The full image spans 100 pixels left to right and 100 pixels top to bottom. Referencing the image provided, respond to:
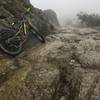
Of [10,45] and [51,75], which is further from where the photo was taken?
[10,45]

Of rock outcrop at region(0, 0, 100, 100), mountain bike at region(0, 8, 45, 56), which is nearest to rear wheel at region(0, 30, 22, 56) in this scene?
mountain bike at region(0, 8, 45, 56)

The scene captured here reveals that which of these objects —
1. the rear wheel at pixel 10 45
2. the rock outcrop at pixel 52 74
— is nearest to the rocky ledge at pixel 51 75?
the rock outcrop at pixel 52 74

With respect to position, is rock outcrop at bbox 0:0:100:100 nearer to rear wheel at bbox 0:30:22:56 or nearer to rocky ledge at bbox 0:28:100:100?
rocky ledge at bbox 0:28:100:100

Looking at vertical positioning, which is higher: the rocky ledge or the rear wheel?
the rear wheel

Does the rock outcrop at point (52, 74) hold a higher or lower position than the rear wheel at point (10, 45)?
lower

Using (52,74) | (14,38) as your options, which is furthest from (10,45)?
(52,74)

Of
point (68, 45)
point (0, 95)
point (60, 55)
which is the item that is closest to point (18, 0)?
point (68, 45)

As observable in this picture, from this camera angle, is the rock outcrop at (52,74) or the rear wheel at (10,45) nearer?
the rock outcrop at (52,74)

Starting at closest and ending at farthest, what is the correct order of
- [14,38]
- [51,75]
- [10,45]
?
1. [51,75]
2. [10,45]
3. [14,38]

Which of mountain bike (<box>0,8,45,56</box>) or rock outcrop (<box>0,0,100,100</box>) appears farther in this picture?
mountain bike (<box>0,8,45,56</box>)

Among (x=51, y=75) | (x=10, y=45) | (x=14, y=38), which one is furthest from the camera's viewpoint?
(x=14, y=38)

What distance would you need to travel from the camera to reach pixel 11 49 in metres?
12.2

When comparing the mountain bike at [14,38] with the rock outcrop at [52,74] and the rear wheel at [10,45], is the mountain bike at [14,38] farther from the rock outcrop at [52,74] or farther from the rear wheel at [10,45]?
the rock outcrop at [52,74]

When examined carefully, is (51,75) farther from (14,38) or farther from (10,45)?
(14,38)
